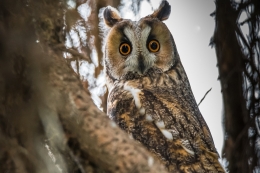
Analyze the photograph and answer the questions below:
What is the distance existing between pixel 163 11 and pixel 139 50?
399mm

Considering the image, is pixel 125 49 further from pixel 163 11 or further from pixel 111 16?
pixel 163 11

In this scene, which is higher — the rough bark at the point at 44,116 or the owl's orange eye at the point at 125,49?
the owl's orange eye at the point at 125,49

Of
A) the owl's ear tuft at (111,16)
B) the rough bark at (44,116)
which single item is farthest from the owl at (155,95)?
the rough bark at (44,116)

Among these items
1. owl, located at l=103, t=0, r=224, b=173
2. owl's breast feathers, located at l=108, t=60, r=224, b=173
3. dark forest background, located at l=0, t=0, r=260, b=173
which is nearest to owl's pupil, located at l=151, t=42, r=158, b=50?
owl, located at l=103, t=0, r=224, b=173

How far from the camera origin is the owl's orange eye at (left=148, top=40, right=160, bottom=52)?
2.67 m

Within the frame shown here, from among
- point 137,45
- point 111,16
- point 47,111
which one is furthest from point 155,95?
point 47,111

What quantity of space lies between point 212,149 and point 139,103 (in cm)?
49

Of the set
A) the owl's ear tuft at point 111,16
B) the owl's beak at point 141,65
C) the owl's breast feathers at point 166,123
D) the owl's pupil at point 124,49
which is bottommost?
the owl's breast feathers at point 166,123

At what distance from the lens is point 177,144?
214cm

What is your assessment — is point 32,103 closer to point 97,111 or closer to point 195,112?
point 97,111

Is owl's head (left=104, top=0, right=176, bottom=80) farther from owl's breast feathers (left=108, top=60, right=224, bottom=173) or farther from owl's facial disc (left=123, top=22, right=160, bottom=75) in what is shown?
owl's breast feathers (left=108, top=60, right=224, bottom=173)

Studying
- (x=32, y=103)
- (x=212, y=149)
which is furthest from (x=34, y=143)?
(x=212, y=149)

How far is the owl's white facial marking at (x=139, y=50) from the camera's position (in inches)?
102

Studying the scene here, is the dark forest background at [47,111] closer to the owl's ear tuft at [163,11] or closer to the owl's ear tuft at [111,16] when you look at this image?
the owl's ear tuft at [111,16]
